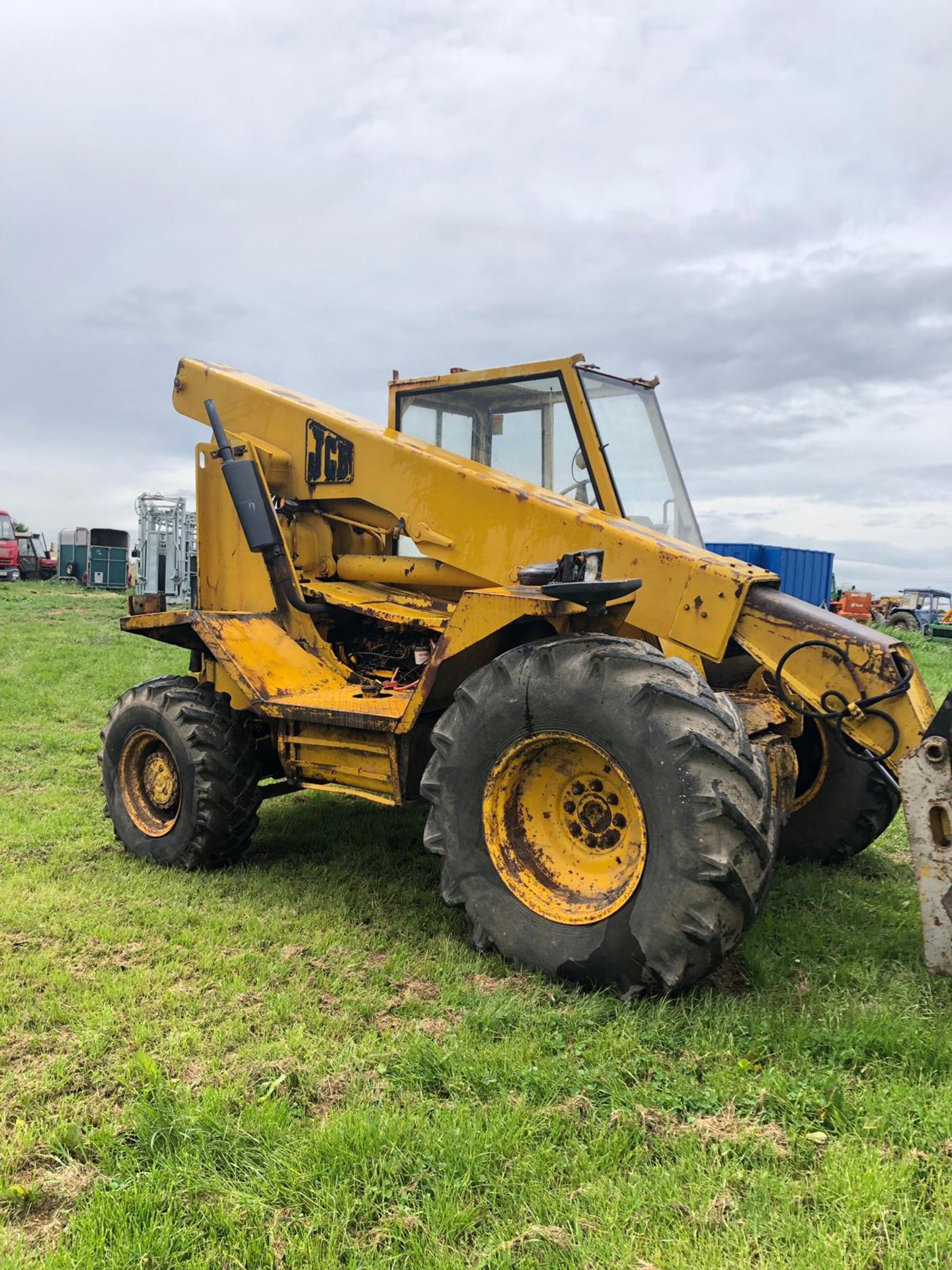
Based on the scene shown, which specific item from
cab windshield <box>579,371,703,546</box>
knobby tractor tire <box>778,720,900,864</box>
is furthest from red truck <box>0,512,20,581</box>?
knobby tractor tire <box>778,720,900,864</box>

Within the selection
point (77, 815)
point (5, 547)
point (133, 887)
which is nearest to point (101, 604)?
point (5, 547)

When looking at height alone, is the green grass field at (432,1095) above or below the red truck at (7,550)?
below

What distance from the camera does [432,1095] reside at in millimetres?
3035

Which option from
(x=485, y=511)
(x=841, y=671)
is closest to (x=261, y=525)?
(x=485, y=511)

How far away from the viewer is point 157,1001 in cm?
365

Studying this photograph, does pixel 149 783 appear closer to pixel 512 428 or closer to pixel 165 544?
pixel 512 428

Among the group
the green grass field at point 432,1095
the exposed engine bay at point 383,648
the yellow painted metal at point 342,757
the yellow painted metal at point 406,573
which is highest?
the yellow painted metal at point 406,573

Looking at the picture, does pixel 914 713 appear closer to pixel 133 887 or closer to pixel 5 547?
pixel 133 887

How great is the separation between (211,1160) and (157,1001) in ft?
3.49

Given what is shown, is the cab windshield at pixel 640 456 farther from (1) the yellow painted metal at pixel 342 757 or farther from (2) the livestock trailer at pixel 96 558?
(2) the livestock trailer at pixel 96 558

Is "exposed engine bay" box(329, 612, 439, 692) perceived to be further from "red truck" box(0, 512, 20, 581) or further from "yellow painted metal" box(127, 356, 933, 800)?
"red truck" box(0, 512, 20, 581)

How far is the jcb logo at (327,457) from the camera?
573 centimetres

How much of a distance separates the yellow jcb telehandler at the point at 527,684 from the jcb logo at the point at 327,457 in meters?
0.02

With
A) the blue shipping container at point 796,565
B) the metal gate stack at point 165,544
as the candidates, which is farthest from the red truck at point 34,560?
the blue shipping container at point 796,565
